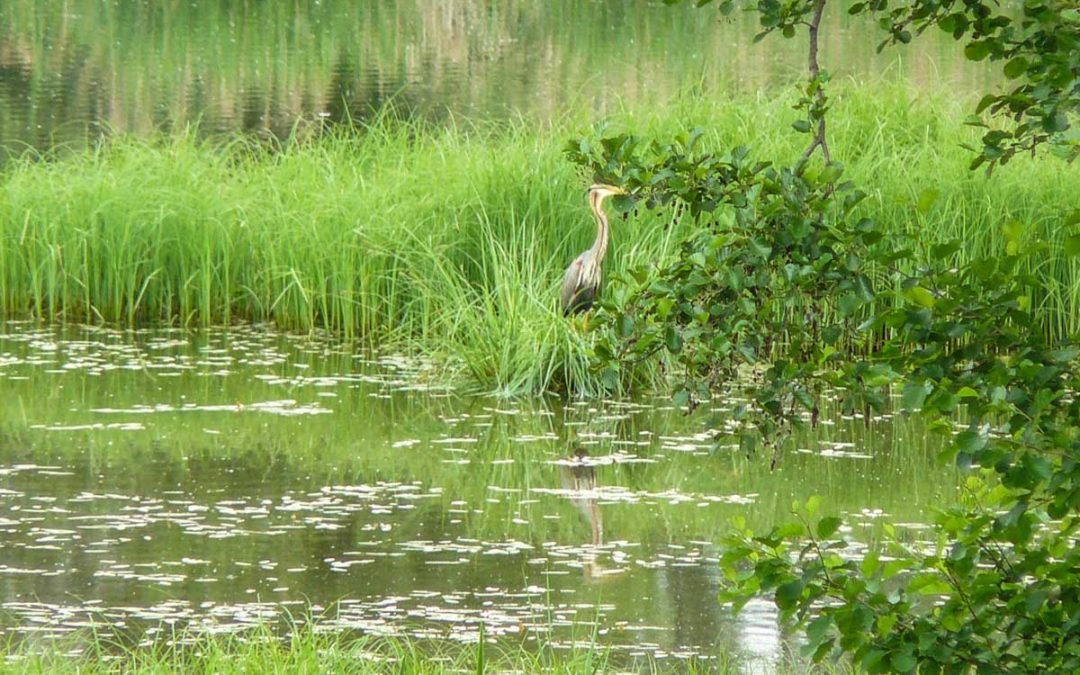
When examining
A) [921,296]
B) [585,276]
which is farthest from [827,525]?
[585,276]

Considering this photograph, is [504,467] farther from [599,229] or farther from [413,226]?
[413,226]

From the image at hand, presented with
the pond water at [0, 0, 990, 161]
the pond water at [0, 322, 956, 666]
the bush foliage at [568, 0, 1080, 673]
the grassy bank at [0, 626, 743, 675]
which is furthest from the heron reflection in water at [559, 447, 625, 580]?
the pond water at [0, 0, 990, 161]

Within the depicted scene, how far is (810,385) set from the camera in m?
3.07

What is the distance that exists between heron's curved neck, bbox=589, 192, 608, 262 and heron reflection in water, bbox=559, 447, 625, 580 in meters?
1.51

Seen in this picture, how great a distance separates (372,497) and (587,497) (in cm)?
85

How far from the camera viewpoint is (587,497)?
23.5 ft

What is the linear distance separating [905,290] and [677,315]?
1.58 ft

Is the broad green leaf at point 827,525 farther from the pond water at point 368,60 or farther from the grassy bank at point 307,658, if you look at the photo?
the pond water at point 368,60

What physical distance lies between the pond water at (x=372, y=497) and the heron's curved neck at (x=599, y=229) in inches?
31.6

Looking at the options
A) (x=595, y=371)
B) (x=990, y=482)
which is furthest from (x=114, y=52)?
(x=595, y=371)

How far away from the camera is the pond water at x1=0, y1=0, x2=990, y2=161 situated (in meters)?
17.6

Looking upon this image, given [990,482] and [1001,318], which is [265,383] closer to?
[990,482]

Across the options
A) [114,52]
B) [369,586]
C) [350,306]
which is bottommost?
[369,586]

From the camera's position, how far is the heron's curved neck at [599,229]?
9.10 meters
